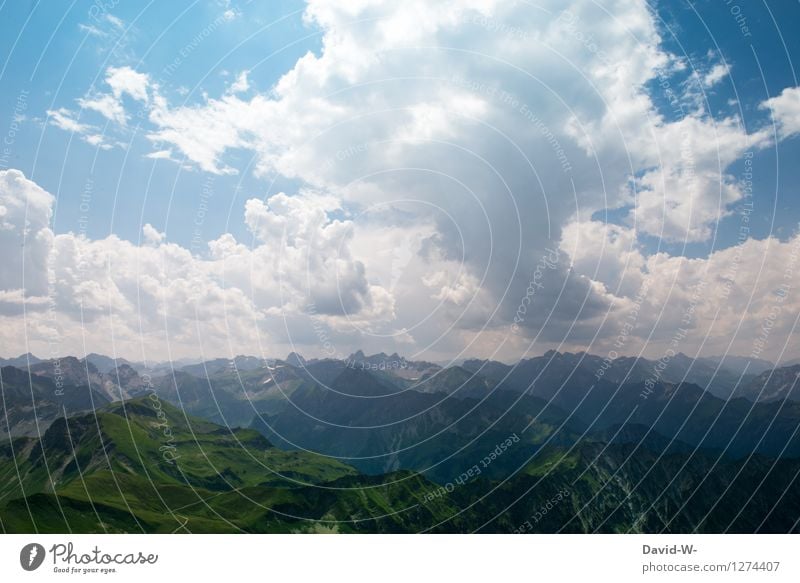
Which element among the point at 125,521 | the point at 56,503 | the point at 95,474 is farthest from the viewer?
the point at 95,474
